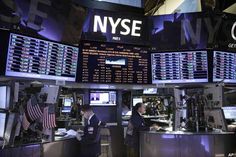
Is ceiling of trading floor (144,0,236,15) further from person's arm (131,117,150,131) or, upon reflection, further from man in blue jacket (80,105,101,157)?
man in blue jacket (80,105,101,157)

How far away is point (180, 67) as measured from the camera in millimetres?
5199

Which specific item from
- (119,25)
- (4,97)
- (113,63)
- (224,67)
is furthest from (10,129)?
(224,67)

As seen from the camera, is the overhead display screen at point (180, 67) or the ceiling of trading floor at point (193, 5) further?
the ceiling of trading floor at point (193, 5)

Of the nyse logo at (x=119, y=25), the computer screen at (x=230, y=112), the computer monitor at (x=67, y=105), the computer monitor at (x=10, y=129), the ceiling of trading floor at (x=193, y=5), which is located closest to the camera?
the computer monitor at (x=10, y=129)

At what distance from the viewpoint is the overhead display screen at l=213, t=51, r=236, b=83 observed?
5.23 m

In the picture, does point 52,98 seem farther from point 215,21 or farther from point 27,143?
point 215,21

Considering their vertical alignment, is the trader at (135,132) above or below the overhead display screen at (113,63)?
below

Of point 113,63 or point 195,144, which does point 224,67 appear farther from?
point 113,63

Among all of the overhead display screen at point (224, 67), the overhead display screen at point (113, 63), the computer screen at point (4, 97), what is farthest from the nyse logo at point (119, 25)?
the computer screen at point (4, 97)

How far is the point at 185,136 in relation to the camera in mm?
5109

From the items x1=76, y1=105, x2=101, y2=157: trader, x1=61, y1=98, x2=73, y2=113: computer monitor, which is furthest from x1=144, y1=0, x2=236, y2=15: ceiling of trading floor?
x1=61, y1=98, x2=73, y2=113: computer monitor

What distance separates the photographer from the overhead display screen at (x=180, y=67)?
516cm

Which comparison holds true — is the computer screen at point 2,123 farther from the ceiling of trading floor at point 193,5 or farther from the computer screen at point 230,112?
the ceiling of trading floor at point 193,5

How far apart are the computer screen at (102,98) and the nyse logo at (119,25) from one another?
6.03 ft
